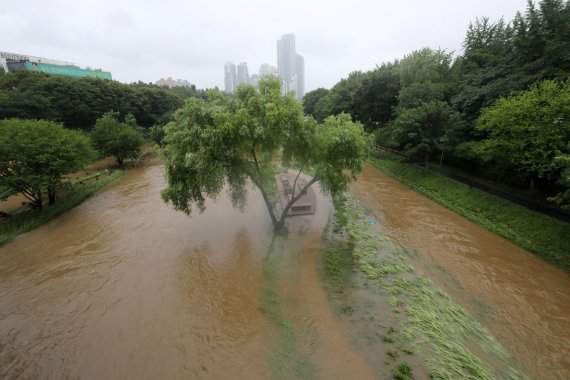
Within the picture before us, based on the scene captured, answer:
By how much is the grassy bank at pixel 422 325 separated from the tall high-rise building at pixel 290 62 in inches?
6786

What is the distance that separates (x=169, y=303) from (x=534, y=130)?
20922mm

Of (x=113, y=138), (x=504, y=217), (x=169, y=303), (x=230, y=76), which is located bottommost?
(x=169, y=303)

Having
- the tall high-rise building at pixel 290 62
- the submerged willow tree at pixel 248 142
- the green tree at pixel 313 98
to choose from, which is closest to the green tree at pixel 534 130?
the submerged willow tree at pixel 248 142

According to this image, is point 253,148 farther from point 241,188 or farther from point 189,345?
point 189,345

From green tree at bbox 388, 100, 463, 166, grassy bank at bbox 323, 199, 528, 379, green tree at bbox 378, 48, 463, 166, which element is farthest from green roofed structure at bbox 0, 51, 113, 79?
grassy bank at bbox 323, 199, 528, 379

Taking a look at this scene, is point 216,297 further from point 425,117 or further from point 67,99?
point 67,99

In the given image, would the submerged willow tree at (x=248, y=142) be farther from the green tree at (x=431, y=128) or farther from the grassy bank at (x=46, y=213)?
the green tree at (x=431, y=128)

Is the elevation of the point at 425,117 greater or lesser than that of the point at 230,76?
lesser

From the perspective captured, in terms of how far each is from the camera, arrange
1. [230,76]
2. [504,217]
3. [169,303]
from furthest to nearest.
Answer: [230,76] → [504,217] → [169,303]

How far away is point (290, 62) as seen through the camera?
179 metres

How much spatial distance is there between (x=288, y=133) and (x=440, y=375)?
10.0 m

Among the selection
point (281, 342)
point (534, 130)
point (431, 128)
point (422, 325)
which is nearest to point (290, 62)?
point (431, 128)

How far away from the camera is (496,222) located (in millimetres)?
16406

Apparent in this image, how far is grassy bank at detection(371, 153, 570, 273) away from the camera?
44.0ft
